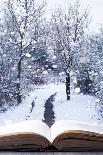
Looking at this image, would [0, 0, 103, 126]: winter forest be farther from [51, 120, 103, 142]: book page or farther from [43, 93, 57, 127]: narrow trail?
[51, 120, 103, 142]: book page

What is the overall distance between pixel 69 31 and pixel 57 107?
10.0 ft

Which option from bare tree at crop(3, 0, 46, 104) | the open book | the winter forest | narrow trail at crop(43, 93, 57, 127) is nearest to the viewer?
the open book

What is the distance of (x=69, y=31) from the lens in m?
12.2

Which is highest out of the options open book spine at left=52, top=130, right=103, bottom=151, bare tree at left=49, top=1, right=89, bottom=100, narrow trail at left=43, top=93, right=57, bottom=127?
bare tree at left=49, top=1, right=89, bottom=100

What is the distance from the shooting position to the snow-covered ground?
344 inches

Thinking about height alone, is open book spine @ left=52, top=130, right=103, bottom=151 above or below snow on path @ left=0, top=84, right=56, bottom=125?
above

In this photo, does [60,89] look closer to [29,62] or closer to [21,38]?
[29,62]

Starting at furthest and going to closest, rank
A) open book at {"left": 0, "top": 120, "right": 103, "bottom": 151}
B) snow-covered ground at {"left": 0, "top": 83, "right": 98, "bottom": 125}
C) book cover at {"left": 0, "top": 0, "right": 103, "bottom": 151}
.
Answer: book cover at {"left": 0, "top": 0, "right": 103, "bottom": 151} < snow-covered ground at {"left": 0, "top": 83, "right": 98, "bottom": 125} < open book at {"left": 0, "top": 120, "right": 103, "bottom": 151}

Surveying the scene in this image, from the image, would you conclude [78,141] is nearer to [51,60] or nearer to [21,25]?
[21,25]

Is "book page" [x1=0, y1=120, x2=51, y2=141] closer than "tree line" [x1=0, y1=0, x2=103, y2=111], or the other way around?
"book page" [x1=0, y1=120, x2=51, y2=141]

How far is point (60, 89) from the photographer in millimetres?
12164

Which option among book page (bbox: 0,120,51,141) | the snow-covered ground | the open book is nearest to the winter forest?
the snow-covered ground

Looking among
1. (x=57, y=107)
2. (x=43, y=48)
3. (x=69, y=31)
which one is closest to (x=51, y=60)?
(x=43, y=48)

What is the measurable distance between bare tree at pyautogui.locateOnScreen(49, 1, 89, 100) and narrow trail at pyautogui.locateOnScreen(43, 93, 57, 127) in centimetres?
72
